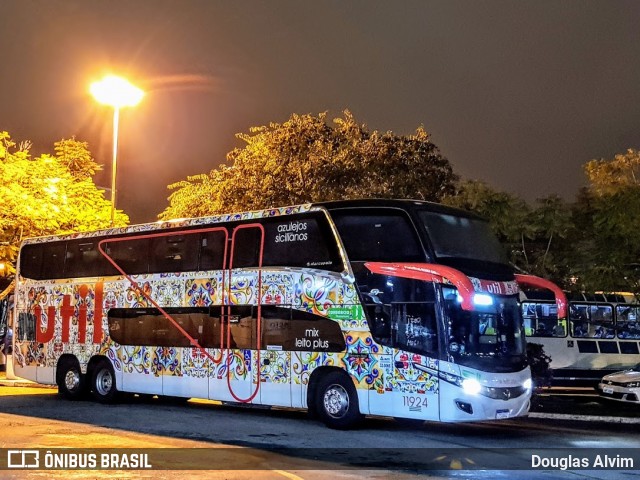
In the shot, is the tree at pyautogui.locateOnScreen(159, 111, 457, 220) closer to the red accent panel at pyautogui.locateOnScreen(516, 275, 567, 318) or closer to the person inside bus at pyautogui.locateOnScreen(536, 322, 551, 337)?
the person inside bus at pyautogui.locateOnScreen(536, 322, 551, 337)

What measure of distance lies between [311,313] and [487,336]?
3189 mm

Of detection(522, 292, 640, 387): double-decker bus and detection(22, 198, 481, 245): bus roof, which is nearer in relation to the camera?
detection(22, 198, 481, 245): bus roof

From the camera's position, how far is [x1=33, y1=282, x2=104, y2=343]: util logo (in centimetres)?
1889

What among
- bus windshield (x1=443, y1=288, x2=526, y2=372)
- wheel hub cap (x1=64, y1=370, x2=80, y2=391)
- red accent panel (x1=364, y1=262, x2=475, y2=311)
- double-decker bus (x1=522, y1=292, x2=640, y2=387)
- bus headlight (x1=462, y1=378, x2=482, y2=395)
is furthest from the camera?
double-decker bus (x1=522, y1=292, x2=640, y2=387)

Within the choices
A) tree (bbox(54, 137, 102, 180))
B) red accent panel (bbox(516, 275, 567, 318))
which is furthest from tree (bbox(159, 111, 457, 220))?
red accent panel (bbox(516, 275, 567, 318))

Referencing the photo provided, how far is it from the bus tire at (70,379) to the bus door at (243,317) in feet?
15.3

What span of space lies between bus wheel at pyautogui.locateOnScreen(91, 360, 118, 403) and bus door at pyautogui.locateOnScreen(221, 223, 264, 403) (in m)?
3.54

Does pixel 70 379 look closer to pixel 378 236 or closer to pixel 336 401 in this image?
pixel 336 401

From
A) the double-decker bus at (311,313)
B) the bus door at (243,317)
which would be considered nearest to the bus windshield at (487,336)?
the double-decker bus at (311,313)

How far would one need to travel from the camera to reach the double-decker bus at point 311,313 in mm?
13375

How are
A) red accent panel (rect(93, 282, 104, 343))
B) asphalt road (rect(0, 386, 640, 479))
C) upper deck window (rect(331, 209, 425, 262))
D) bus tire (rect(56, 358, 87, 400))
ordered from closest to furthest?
asphalt road (rect(0, 386, 640, 479)), upper deck window (rect(331, 209, 425, 262)), red accent panel (rect(93, 282, 104, 343)), bus tire (rect(56, 358, 87, 400))

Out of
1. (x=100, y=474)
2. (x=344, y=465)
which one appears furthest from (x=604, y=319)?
(x=100, y=474)

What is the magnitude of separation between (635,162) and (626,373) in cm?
879

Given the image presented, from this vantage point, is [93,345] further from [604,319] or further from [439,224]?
[604,319]
